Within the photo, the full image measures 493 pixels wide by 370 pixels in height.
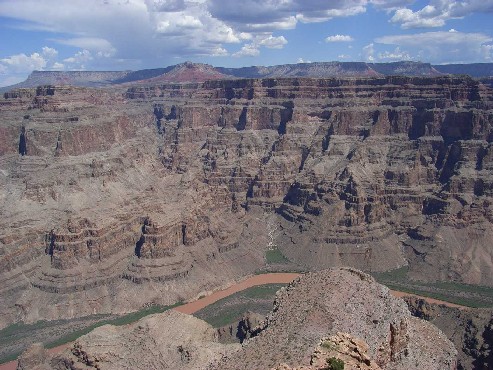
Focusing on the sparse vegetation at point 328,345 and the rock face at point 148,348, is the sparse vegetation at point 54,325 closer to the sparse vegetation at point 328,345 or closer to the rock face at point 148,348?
the rock face at point 148,348

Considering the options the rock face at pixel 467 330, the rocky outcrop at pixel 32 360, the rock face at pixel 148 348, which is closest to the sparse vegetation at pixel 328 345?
the rock face at pixel 148 348

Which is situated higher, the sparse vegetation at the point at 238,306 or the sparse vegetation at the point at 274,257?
the sparse vegetation at the point at 274,257

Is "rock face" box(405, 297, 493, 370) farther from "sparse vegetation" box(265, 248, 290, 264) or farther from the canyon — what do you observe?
"sparse vegetation" box(265, 248, 290, 264)

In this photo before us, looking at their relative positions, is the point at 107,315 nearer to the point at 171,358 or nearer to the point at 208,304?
the point at 208,304

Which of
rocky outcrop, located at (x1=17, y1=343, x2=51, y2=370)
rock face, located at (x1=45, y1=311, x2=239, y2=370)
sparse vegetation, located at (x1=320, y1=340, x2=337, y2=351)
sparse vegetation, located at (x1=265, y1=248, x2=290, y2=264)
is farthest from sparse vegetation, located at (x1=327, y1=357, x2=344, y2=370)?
sparse vegetation, located at (x1=265, y1=248, x2=290, y2=264)

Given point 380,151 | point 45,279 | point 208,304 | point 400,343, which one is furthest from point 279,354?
point 380,151

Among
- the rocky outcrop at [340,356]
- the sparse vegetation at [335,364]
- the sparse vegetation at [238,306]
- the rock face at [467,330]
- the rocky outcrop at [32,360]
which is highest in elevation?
the sparse vegetation at [335,364]

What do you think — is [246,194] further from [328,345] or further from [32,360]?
[328,345]

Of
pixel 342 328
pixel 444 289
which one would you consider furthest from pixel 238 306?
pixel 342 328
